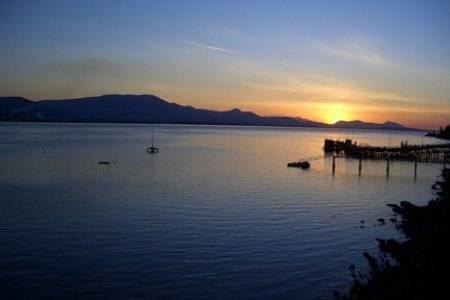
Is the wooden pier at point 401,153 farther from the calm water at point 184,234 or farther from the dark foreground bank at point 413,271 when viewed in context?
the dark foreground bank at point 413,271

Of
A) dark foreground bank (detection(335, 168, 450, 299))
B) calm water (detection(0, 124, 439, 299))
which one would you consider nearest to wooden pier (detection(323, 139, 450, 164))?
calm water (detection(0, 124, 439, 299))

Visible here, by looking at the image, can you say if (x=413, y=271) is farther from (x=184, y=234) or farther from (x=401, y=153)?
(x=401, y=153)

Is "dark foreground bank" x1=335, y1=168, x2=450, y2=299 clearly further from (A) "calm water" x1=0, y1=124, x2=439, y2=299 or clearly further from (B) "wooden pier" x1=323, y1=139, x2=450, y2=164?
(B) "wooden pier" x1=323, y1=139, x2=450, y2=164

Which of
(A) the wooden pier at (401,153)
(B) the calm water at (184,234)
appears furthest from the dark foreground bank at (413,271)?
(A) the wooden pier at (401,153)

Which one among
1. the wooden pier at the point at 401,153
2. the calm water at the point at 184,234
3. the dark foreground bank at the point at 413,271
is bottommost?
the calm water at the point at 184,234

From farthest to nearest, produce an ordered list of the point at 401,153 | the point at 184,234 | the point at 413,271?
the point at 401,153 < the point at 184,234 < the point at 413,271

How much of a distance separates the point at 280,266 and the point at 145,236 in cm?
759

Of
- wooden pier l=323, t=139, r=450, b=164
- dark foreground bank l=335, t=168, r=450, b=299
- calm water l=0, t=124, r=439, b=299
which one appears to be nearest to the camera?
dark foreground bank l=335, t=168, r=450, b=299

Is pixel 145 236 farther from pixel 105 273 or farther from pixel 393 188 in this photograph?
pixel 393 188

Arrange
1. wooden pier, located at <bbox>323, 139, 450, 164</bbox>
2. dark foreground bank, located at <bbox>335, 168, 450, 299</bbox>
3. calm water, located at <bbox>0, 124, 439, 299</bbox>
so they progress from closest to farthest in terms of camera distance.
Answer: dark foreground bank, located at <bbox>335, 168, 450, 299</bbox> → calm water, located at <bbox>0, 124, 439, 299</bbox> → wooden pier, located at <bbox>323, 139, 450, 164</bbox>

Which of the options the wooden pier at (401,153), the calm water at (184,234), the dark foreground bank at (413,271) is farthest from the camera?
the wooden pier at (401,153)

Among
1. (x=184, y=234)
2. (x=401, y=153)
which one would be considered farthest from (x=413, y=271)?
(x=401, y=153)

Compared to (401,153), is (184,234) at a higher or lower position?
lower

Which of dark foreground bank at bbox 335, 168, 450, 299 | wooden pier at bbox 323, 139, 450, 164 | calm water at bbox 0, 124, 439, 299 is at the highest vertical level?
wooden pier at bbox 323, 139, 450, 164
